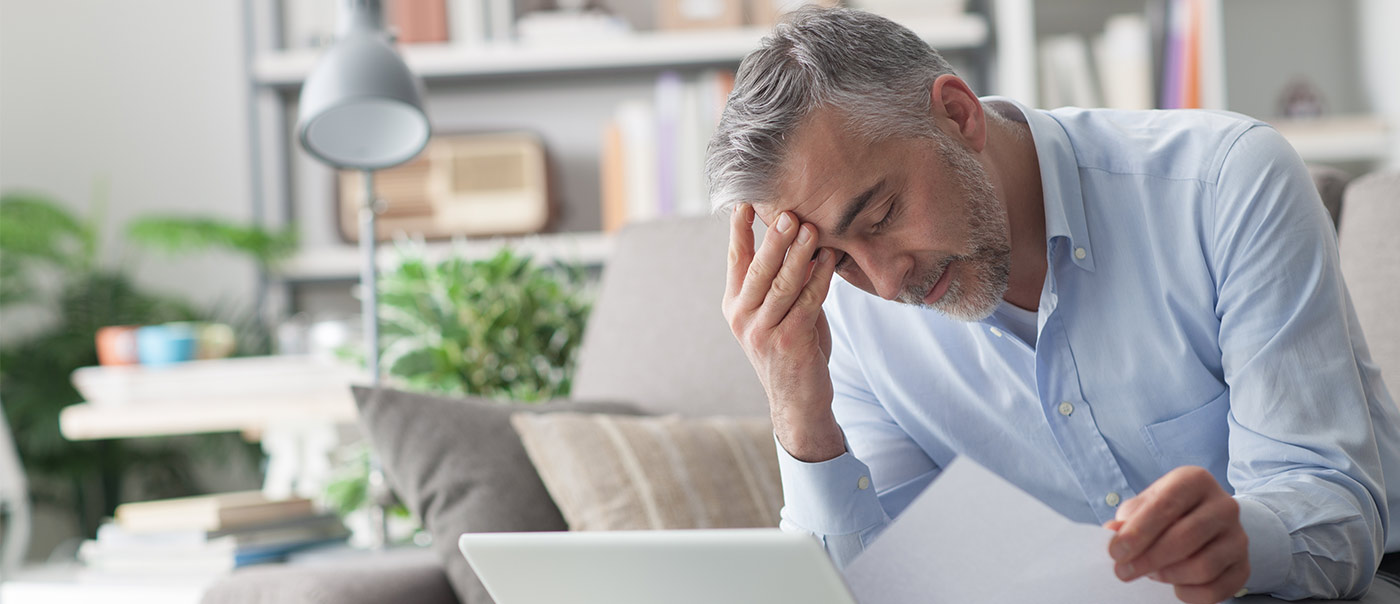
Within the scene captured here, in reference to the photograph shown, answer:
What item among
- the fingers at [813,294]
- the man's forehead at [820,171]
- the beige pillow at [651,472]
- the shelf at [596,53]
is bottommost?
the beige pillow at [651,472]

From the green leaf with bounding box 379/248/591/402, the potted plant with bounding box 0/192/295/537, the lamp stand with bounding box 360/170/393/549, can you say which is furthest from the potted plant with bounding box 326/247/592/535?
the potted plant with bounding box 0/192/295/537

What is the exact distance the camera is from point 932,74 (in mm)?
1042

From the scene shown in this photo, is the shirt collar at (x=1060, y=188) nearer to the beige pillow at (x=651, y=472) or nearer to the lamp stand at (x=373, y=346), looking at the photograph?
the beige pillow at (x=651, y=472)

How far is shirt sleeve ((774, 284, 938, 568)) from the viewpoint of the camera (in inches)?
40.5

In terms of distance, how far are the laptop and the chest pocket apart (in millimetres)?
514

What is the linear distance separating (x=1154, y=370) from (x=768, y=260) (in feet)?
1.20

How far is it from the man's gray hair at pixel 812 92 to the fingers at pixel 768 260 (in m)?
0.04

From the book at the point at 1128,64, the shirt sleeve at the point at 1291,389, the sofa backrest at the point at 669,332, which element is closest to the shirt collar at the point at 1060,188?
the shirt sleeve at the point at 1291,389

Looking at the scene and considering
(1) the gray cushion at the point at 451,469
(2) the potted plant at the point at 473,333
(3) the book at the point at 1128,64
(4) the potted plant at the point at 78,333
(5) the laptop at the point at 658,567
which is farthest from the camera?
(4) the potted plant at the point at 78,333

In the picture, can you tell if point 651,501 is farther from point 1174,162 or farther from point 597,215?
point 597,215

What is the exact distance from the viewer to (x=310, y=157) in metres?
2.93

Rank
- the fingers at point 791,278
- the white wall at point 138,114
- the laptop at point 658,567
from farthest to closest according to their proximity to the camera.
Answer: the white wall at point 138,114 → the fingers at point 791,278 → the laptop at point 658,567

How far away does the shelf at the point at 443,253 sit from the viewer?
2799mm

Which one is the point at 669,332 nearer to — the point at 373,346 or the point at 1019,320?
the point at 373,346
